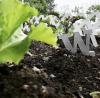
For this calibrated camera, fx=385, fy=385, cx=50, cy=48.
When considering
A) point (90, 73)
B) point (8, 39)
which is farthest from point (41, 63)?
point (8, 39)

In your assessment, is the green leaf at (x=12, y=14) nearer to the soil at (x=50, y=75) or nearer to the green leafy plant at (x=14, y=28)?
the green leafy plant at (x=14, y=28)

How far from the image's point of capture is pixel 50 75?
107 inches

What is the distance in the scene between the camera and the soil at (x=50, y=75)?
1.47 m

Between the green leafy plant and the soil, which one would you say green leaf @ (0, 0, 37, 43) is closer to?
the green leafy plant

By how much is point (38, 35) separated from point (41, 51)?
2203 mm

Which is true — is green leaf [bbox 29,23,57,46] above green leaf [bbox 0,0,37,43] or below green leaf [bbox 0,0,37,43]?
below

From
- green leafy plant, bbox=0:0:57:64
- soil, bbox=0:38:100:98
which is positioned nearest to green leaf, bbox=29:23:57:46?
green leafy plant, bbox=0:0:57:64

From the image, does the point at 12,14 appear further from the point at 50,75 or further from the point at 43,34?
the point at 50,75

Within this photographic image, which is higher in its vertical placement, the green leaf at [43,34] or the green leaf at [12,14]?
the green leaf at [12,14]

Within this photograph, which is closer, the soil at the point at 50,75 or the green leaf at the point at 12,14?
the soil at the point at 50,75

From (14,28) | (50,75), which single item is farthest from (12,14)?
(50,75)

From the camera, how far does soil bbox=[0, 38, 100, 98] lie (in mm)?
1473

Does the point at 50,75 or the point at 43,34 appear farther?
the point at 50,75

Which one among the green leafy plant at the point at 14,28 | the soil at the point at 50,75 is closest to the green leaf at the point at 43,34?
the green leafy plant at the point at 14,28
